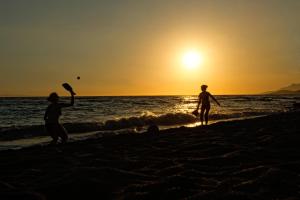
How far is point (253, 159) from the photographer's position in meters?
6.81

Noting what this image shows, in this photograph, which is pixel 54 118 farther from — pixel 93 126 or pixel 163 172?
pixel 93 126

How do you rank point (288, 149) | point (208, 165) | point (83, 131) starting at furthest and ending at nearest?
1. point (83, 131)
2. point (288, 149)
3. point (208, 165)

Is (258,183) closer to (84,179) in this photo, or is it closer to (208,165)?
(208,165)

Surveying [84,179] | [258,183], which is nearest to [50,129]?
[84,179]

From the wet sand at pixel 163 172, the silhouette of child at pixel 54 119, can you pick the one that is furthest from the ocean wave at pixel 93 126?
the wet sand at pixel 163 172

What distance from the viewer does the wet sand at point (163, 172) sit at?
481cm

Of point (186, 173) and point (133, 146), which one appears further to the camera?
point (133, 146)

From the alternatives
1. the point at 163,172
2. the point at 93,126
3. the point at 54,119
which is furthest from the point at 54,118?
the point at 93,126

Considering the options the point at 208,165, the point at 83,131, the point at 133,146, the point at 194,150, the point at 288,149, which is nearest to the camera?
the point at 208,165

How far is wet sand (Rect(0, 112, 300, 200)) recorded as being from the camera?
4812 millimetres

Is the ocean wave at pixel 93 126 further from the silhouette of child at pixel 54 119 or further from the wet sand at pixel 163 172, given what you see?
the wet sand at pixel 163 172

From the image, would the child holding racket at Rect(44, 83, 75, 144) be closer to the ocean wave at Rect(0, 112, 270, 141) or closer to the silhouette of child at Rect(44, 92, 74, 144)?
the silhouette of child at Rect(44, 92, 74, 144)

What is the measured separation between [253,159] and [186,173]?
1.70 m

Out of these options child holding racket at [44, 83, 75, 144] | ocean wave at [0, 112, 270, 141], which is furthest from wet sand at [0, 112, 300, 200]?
ocean wave at [0, 112, 270, 141]
